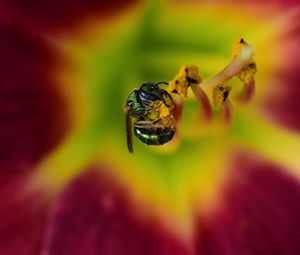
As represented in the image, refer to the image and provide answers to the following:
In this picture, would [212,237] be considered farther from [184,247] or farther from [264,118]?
[264,118]

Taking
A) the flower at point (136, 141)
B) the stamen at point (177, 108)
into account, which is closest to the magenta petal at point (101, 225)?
the flower at point (136, 141)

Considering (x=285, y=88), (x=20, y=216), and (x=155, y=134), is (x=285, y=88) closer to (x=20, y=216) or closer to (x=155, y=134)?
(x=155, y=134)

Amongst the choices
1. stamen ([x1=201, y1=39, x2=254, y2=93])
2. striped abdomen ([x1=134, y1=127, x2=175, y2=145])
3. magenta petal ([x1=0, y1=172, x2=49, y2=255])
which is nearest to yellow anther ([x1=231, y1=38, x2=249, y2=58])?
stamen ([x1=201, y1=39, x2=254, y2=93])

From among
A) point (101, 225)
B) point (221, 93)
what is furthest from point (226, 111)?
point (101, 225)

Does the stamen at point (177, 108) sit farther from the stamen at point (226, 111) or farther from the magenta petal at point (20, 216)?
the magenta petal at point (20, 216)

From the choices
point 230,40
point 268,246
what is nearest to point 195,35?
point 230,40

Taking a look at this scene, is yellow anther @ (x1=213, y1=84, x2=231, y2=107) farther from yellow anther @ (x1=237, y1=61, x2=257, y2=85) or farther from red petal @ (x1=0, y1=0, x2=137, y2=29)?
red petal @ (x1=0, y1=0, x2=137, y2=29)
